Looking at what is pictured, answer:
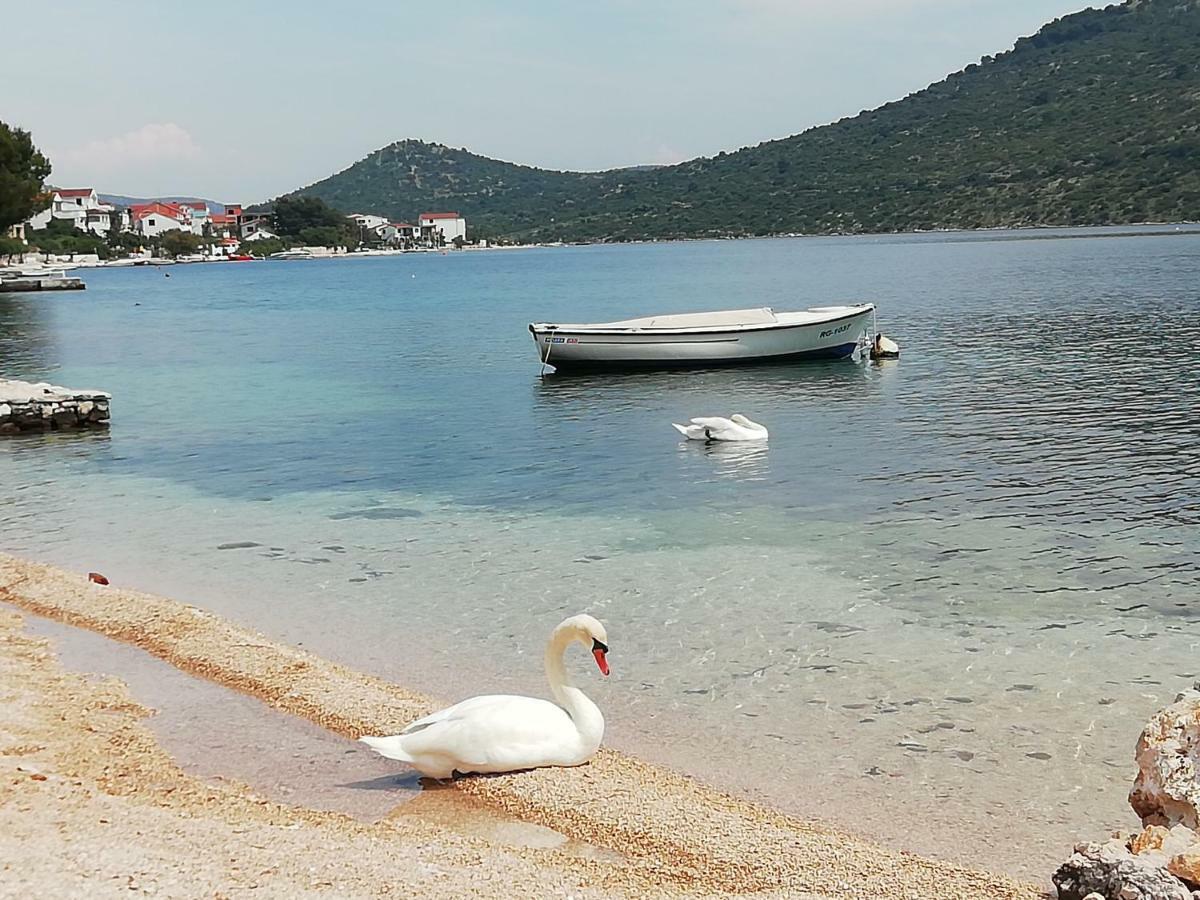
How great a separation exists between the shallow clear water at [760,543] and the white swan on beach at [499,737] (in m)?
0.69

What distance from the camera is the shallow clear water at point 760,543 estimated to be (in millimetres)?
7750

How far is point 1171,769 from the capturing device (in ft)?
16.5

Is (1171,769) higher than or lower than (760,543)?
higher

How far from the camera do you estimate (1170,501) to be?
14133mm

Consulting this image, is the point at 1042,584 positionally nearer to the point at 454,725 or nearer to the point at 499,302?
the point at 454,725

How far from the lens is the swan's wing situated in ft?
22.4

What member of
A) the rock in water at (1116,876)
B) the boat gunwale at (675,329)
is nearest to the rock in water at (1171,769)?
the rock in water at (1116,876)

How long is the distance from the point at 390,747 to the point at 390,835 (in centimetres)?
84

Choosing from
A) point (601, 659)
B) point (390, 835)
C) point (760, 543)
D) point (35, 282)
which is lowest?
point (760, 543)

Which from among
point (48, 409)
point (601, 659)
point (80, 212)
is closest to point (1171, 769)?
point (601, 659)

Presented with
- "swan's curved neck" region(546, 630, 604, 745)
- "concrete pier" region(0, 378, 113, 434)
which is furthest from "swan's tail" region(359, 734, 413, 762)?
"concrete pier" region(0, 378, 113, 434)

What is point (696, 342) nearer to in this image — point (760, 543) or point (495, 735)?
point (760, 543)

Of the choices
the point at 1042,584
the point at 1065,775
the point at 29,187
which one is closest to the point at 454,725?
the point at 1065,775

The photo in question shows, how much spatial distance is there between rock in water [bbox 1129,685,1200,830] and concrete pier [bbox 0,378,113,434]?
69.5 feet
